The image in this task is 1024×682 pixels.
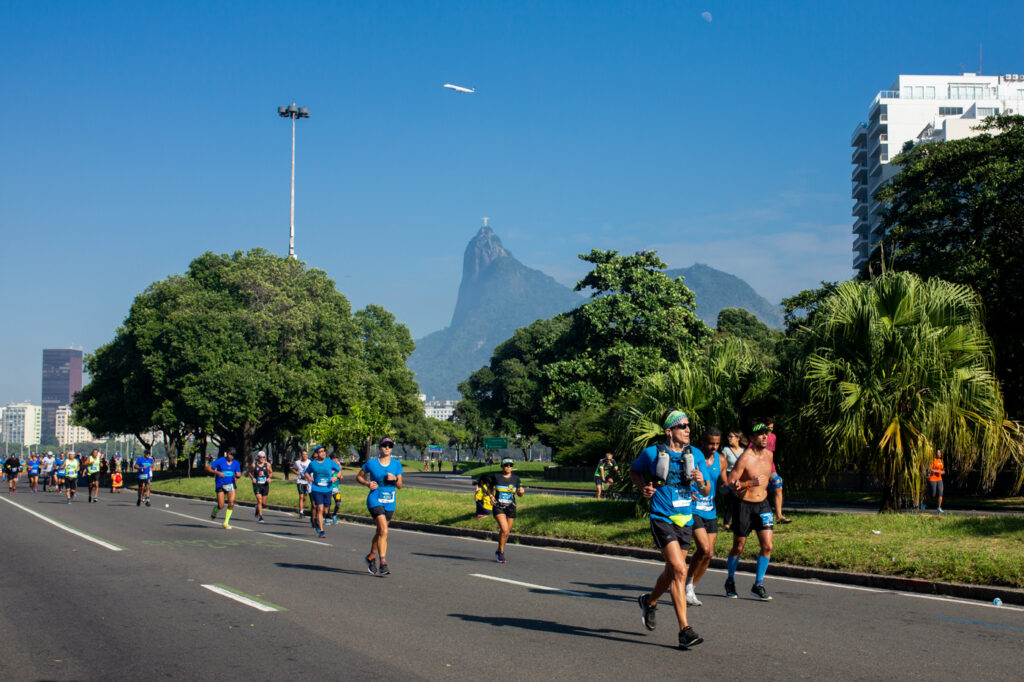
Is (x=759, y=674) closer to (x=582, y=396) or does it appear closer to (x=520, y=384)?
(x=582, y=396)

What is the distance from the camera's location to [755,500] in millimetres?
10578

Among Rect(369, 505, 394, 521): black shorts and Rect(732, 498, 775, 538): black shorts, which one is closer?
Rect(732, 498, 775, 538): black shorts

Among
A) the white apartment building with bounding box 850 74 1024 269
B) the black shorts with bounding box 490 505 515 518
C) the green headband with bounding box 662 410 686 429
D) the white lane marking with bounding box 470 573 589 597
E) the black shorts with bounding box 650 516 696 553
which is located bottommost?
the white lane marking with bounding box 470 573 589 597

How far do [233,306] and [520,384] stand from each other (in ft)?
84.6

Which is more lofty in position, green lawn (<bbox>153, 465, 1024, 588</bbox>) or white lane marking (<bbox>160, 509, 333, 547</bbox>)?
green lawn (<bbox>153, 465, 1024, 588</bbox>)

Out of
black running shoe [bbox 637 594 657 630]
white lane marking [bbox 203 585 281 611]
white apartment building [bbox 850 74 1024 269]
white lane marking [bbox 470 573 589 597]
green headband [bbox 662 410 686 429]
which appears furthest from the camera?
white apartment building [bbox 850 74 1024 269]

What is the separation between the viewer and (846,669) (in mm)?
7008

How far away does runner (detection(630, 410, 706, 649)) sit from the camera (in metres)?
7.79

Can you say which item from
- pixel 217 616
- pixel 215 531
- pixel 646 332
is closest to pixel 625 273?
pixel 646 332

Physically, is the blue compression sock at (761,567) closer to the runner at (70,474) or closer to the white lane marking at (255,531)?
the white lane marking at (255,531)

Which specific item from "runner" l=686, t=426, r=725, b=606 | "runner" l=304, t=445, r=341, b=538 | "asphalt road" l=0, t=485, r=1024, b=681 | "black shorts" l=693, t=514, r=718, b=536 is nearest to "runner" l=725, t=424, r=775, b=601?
"runner" l=686, t=426, r=725, b=606

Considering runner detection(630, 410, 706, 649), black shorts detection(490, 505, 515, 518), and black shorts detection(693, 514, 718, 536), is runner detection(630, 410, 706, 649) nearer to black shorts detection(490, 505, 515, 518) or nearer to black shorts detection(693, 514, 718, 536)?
black shorts detection(693, 514, 718, 536)

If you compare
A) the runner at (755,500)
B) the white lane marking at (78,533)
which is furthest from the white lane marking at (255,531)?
the runner at (755,500)

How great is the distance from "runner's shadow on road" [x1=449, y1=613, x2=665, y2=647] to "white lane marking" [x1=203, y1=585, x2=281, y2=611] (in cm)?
196
